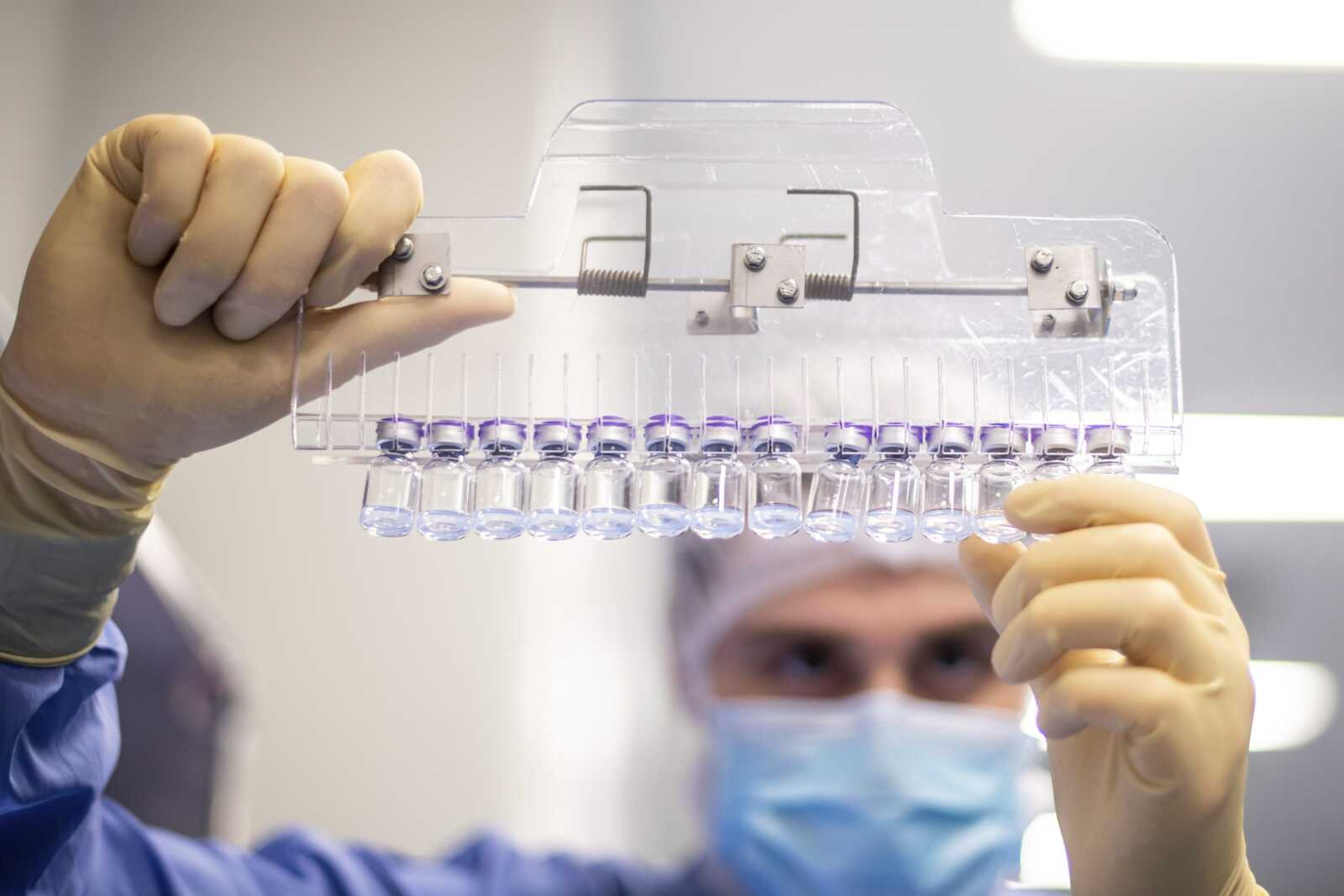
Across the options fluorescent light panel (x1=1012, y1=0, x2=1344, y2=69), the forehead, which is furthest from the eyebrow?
fluorescent light panel (x1=1012, y1=0, x2=1344, y2=69)

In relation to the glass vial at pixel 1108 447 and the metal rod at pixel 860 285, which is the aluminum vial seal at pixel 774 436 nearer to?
the metal rod at pixel 860 285

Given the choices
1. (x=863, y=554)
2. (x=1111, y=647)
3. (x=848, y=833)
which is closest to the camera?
(x=1111, y=647)

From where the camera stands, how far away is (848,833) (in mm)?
1980

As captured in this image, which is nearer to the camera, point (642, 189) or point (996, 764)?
point (642, 189)

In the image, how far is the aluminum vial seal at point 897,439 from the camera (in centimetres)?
113

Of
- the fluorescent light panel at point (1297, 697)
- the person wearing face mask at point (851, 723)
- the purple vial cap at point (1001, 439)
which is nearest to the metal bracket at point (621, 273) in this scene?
the purple vial cap at point (1001, 439)

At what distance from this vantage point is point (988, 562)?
53.2 inches

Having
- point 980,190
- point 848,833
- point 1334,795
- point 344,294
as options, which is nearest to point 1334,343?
point 980,190

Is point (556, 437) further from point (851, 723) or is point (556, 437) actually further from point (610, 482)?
point (851, 723)

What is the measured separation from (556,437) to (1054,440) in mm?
540

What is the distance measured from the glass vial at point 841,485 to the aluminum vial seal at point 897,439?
0.06ft

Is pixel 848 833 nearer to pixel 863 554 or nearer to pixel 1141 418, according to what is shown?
pixel 863 554

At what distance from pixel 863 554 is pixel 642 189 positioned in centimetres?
114

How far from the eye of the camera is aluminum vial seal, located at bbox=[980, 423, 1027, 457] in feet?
3.75
